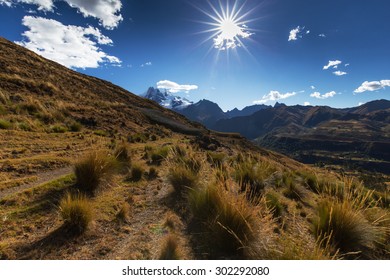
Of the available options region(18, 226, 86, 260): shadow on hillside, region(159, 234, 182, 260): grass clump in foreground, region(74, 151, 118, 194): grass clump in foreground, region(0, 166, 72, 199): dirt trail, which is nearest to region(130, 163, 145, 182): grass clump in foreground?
region(74, 151, 118, 194): grass clump in foreground

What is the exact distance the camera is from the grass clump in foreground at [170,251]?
14.0 ft

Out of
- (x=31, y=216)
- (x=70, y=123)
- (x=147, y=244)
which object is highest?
(x=70, y=123)

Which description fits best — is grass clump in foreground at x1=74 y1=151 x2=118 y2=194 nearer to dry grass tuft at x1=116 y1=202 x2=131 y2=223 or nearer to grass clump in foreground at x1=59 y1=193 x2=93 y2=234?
dry grass tuft at x1=116 y1=202 x2=131 y2=223

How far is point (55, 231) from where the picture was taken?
5023 mm

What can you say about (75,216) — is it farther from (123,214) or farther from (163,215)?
(163,215)

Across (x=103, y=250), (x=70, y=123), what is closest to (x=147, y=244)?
(x=103, y=250)

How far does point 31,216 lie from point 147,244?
2877mm

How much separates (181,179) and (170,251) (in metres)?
3.84

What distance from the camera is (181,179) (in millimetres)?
8133

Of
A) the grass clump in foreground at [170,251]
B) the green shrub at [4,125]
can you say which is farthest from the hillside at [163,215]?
the green shrub at [4,125]

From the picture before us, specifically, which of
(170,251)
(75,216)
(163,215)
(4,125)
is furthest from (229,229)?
(4,125)

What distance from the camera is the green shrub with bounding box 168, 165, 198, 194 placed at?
8.01 meters

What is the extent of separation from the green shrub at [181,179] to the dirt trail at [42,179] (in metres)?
4.00
